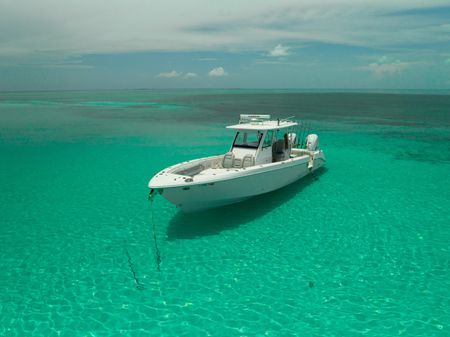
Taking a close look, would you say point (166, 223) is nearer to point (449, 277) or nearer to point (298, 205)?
point (298, 205)

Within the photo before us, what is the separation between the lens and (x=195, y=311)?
8.05 metres

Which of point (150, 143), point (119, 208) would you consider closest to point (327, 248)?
point (119, 208)

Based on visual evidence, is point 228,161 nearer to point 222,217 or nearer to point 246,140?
point 246,140

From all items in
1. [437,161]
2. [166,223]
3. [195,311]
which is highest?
[437,161]

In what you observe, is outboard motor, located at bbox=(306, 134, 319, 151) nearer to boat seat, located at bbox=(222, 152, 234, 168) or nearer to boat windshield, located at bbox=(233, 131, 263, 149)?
boat windshield, located at bbox=(233, 131, 263, 149)

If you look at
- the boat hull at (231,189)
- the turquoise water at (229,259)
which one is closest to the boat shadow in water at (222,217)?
the turquoise water at (229,259)

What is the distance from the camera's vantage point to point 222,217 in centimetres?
1334

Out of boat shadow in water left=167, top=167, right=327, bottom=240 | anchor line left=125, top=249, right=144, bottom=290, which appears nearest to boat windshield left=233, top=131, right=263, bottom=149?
boat shadow in water left=167, top=167, right=327, bottom=240

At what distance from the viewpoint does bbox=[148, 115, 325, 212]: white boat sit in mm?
12078

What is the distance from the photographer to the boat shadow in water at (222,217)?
1215 centimetres

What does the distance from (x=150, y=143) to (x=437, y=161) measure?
23.2 metres

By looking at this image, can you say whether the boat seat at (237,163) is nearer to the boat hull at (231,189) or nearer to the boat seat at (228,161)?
the boat seat at (228,161)

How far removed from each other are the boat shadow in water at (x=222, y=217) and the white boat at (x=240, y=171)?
475 mm

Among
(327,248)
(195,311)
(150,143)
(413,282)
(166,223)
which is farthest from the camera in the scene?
(150,143)
